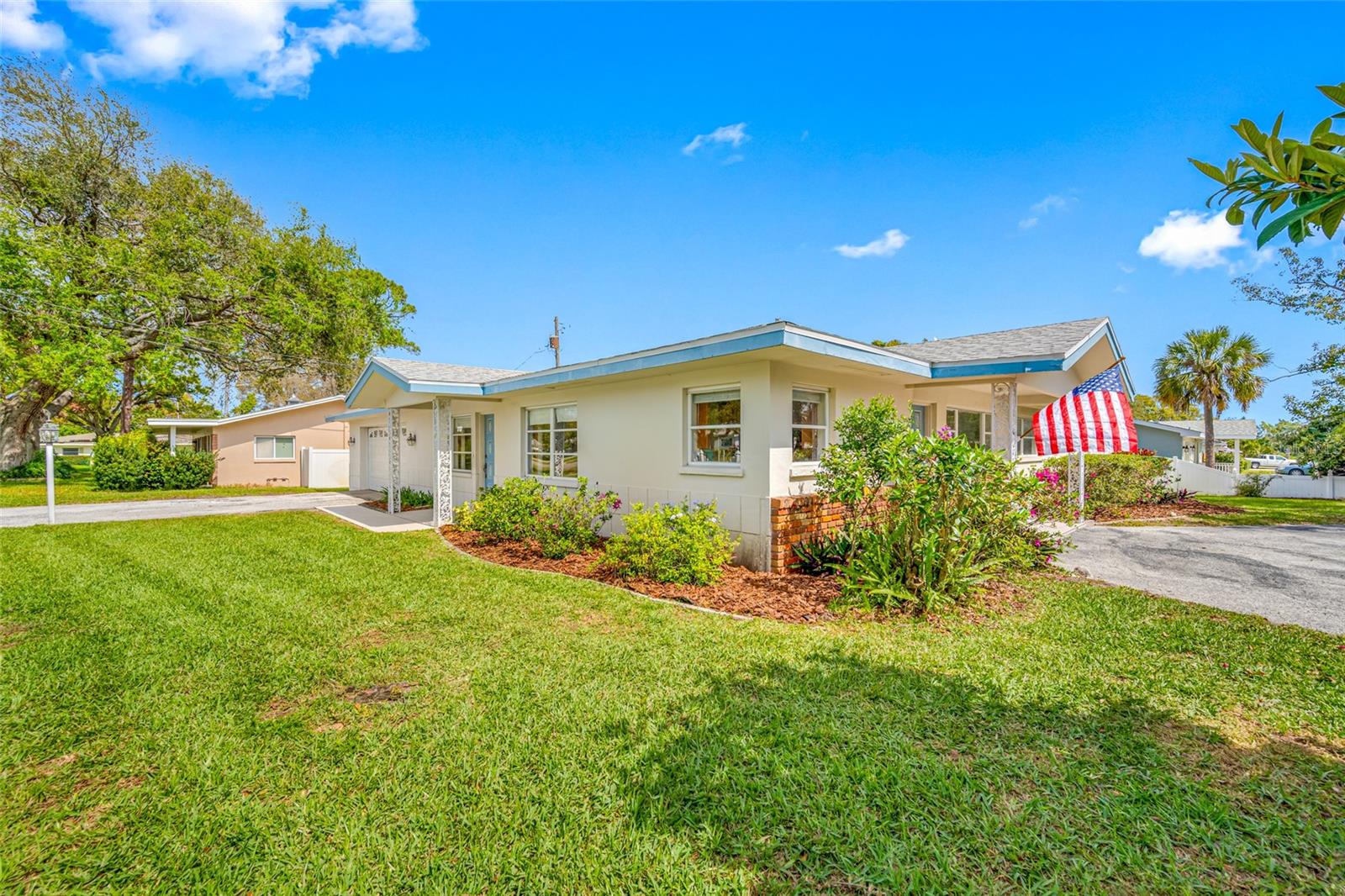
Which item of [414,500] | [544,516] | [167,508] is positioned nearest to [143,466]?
[167,508]

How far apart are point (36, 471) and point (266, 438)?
1152cm

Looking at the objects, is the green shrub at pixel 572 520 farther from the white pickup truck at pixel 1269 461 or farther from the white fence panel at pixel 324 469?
the white pickup truck at pixel 1269 461

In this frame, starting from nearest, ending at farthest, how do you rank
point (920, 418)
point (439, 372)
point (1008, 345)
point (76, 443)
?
point (1008, 345), point (920, 418), point (439, 372), point (76, 443)

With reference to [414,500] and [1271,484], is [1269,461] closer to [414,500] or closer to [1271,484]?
[1271,484]

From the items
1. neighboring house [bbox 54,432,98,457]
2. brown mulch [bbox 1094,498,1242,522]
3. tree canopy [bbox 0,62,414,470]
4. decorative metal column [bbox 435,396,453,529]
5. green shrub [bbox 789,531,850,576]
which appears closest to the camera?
green shrub [bbox 789,531,850,576]

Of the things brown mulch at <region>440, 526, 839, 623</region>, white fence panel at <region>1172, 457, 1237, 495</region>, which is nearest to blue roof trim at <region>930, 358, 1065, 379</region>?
brown mulch at <region>440, 526, 839, 623</region>

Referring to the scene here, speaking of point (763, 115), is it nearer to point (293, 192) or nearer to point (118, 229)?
point (293, 192)

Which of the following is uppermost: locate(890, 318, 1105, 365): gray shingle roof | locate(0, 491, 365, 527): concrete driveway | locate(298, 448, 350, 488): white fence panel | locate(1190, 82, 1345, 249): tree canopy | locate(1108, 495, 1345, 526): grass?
locate(890, 318, 1105, 365): gray shingle roof

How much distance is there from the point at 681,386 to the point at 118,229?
28384 mm

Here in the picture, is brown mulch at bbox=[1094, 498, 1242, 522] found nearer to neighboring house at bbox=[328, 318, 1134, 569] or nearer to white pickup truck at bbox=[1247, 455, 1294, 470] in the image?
neighboring house at bbox=[328, 318, 1134, 569]

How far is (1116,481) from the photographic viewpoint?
13.8m

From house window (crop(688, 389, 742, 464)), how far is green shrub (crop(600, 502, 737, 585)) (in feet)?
3.66

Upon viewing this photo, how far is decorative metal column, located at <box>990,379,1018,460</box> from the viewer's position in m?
8.62

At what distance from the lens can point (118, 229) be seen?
2220 cm
